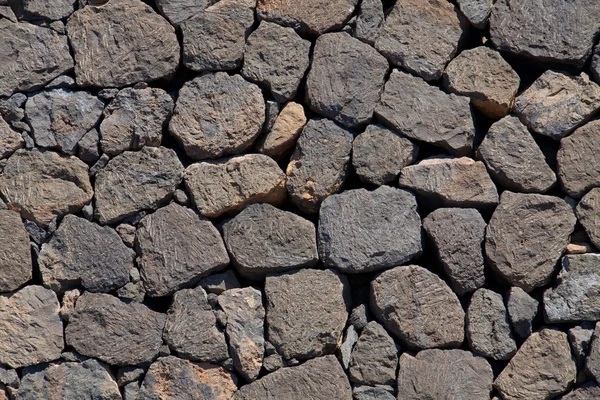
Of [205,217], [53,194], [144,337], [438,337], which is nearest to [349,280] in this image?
[438,337]

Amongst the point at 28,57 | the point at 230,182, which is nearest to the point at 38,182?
the point at 28,57

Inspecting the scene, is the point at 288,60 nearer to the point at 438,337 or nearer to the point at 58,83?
the point at 58,83

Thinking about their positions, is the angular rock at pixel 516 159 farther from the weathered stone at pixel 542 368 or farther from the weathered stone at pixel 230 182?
the weathered stone at pixel 230 182

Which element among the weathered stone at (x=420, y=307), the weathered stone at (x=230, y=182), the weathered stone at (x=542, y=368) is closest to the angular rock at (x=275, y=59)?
the weathered stone at (x=230, y=182)

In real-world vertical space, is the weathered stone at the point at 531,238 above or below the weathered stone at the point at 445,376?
above

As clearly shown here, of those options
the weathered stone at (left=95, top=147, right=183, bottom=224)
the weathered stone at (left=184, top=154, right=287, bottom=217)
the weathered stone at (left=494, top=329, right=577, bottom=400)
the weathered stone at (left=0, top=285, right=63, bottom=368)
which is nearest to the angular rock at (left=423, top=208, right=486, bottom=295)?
the weathered stone at (left=494, top=329, right=577, bottom=400)
